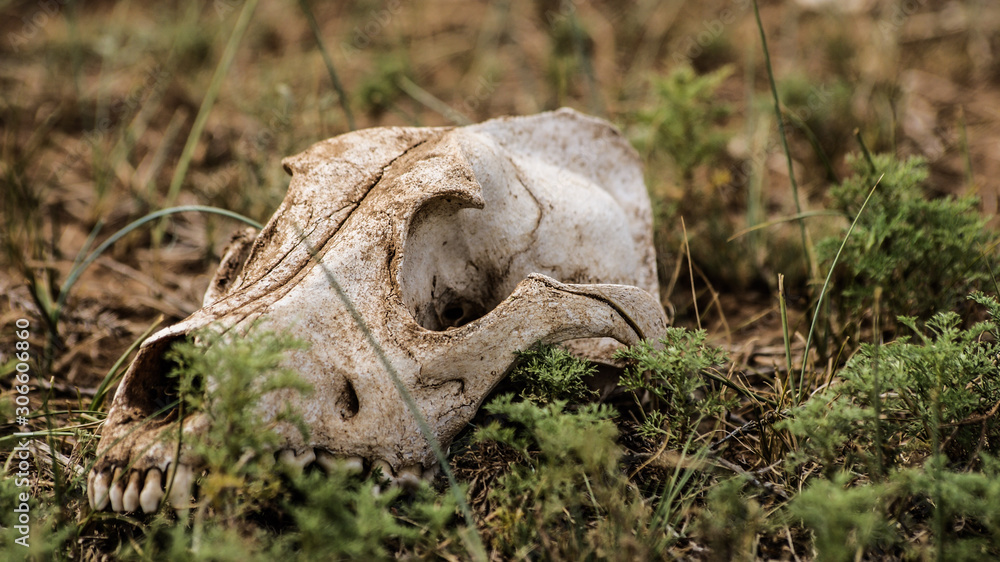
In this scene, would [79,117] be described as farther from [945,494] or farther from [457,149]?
[945,494]

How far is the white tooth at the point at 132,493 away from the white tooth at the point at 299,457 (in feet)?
1.25

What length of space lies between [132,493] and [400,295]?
917mm

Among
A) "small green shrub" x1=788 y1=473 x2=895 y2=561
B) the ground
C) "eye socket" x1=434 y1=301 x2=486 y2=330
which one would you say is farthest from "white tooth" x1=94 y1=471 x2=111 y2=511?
"small green shrub" x1=788 y1=473 x2=895 y2=561

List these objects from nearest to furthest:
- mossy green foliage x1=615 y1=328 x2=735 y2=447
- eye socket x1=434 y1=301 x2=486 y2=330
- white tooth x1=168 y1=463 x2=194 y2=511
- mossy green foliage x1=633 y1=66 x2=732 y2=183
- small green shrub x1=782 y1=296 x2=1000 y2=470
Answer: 1. white tooth x1=168 y1=463 x2=194 y2=511
2. small green shrub x1=782 y1=296 x2=1000 y2=470
3. mossy green foliage x1=615 y1=328 x2=735 y2=447
4. eye socket x1=434 y1=301 x2=486 y2=330
5. mossy green foliage x1=633 y1=66 x2=732 y2=183

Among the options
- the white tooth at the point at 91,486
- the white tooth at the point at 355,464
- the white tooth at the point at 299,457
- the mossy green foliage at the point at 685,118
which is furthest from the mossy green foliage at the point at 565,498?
the mossy green foliage at the point at 685,118

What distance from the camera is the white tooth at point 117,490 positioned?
1806 mm

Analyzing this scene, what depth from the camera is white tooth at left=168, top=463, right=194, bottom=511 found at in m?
1.80

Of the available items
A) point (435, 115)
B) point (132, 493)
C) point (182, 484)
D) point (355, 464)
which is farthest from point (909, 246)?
point (435, 115)

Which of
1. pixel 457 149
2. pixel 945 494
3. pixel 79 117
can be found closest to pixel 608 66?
pixel 457 149

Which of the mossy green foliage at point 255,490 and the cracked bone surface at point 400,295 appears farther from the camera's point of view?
the cracked bone surface at point 400,295

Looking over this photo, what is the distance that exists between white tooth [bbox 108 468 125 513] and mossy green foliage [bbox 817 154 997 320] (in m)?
2.56

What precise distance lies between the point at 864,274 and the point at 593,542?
190 cm

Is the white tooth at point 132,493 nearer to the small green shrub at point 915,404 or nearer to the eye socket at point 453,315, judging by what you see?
the eye socket at point 453,315

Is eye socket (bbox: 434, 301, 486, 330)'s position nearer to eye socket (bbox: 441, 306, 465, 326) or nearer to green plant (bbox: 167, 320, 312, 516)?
eye socket (bbox: 441, 306, 465, 326)
